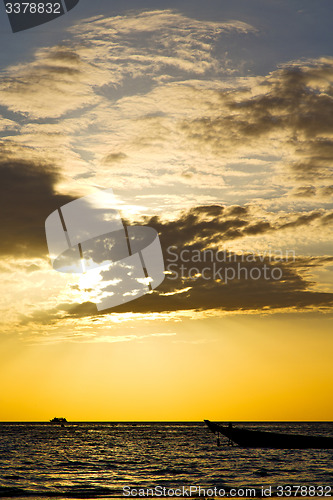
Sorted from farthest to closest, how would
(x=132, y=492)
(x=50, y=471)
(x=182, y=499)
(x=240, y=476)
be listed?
(x=50, y=471) → (x=240, y=476) → (x=132, y=492) → (x=182, y=499)

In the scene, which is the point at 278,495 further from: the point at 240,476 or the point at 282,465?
the point at 282,465

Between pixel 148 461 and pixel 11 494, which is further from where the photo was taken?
pixel 148 461

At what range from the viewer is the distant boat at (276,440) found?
194 feet

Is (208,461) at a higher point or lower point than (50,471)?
lower

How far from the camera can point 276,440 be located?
6444 centimetres

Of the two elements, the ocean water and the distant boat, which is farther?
the distant boat

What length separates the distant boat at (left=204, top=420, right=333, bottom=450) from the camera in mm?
59062

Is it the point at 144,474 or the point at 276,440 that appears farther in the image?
the point at 276,440

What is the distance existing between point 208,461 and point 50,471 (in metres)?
22.2

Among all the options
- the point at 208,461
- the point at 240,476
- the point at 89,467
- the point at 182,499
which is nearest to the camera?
the point at 182,499

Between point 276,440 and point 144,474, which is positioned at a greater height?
point 144,474

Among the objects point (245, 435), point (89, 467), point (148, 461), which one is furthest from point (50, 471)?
point (245, 435)

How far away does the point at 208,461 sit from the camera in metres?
67.4

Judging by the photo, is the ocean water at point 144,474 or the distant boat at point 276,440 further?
the distant boat at point 276,440
